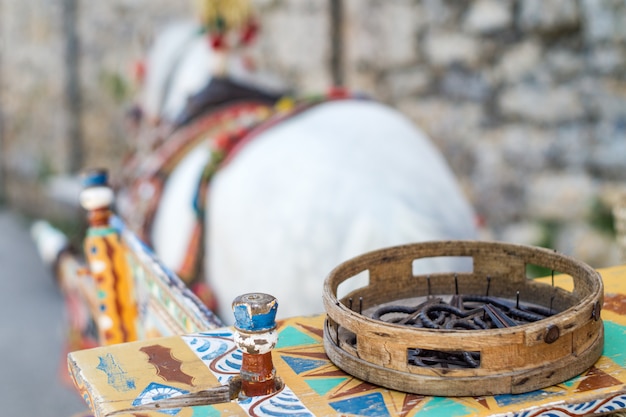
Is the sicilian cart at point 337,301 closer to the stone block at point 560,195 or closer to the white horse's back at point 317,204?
the white horse's back at point 317,204

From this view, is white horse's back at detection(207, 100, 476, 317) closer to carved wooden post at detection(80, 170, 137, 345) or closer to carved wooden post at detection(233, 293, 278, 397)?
carved wooden post at detection(80, 170, 137, 345)

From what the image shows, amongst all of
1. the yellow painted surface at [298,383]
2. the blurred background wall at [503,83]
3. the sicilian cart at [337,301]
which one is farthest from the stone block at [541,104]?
the yellow painted surface at [298,383]

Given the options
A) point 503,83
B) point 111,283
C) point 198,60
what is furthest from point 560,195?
point 111,283

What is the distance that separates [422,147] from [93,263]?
902mm

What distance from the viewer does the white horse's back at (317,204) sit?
172 centimetres

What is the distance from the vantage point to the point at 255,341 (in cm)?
94

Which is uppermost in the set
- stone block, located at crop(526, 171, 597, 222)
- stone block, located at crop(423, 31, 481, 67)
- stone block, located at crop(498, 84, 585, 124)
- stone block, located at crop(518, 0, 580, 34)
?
stone block, located at crop(518, 0, 580, 34)

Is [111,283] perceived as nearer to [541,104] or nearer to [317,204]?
[317,204]

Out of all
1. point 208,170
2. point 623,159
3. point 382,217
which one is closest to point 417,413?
point 382,217

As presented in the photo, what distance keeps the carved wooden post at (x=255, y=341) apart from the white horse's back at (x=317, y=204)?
0.76 meters

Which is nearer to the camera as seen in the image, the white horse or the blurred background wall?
the white horse

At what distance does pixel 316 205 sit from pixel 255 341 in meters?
0.84

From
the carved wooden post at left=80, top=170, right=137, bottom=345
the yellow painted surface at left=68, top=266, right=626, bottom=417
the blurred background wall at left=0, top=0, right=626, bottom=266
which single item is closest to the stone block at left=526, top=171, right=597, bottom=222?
the blurred background wall at left=0, top=0, right=626, bottom=266

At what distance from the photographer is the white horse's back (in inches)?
67.7
